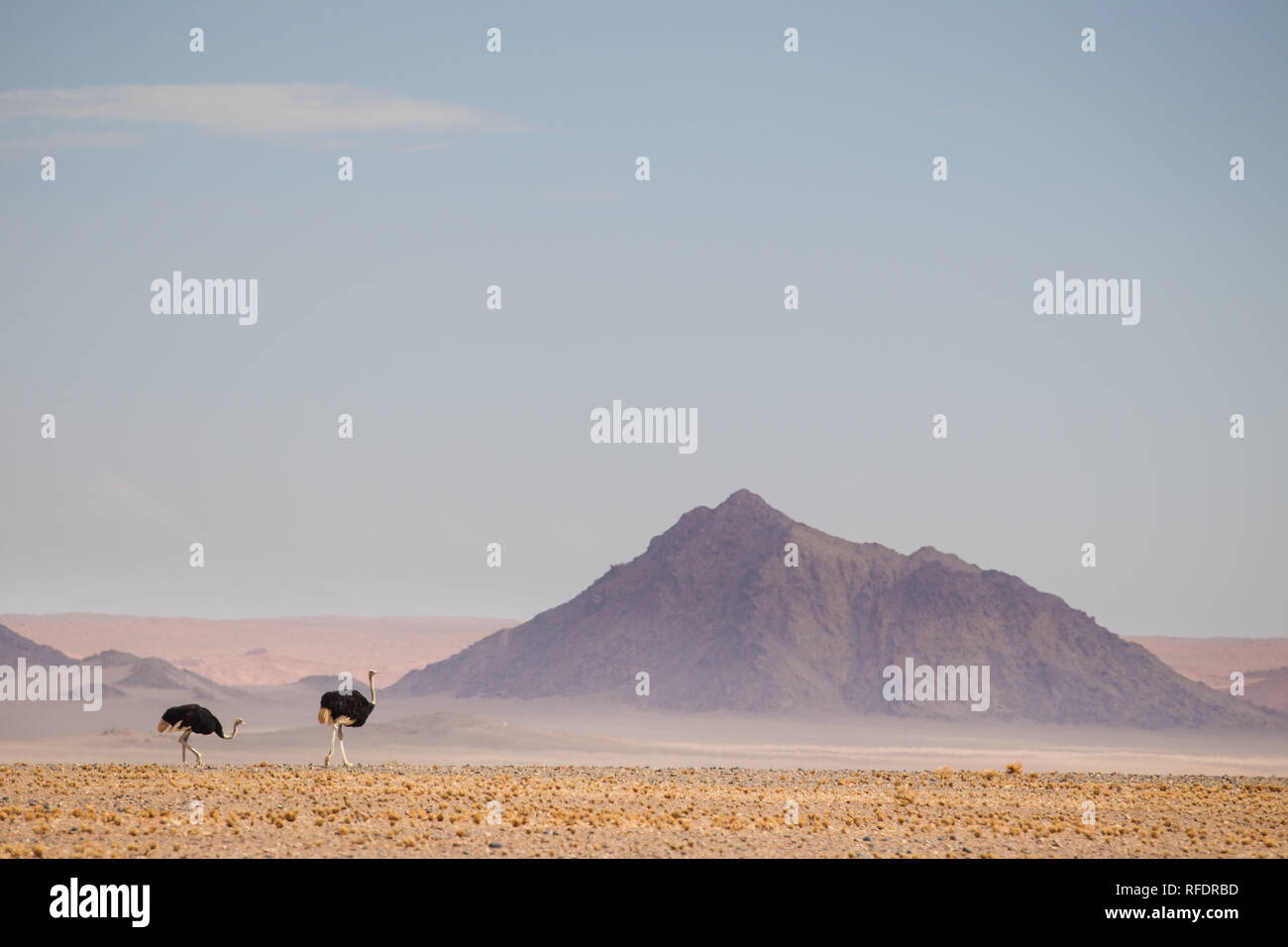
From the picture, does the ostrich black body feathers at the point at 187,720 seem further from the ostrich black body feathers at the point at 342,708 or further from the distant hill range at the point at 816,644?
the distant hill range at the point at 816,644

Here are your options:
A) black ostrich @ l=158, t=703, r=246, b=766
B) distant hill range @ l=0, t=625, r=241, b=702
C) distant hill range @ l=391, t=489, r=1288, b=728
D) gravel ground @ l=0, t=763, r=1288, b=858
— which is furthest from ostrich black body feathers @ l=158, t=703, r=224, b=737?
distant hill range @ l=391, t=489, r=1288, b=728

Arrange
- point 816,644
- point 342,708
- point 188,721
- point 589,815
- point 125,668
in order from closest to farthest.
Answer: point 589,815 < point 342,708 < point 188,721 < point 125,668 < point 816,644

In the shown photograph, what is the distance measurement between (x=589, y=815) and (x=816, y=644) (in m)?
146

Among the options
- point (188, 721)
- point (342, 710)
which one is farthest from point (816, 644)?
point (188, 721)

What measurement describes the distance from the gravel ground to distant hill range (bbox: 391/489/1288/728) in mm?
122045

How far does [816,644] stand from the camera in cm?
17562

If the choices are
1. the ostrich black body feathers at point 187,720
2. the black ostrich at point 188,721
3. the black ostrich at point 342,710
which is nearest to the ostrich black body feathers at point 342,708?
the black ostrich at point 342,710

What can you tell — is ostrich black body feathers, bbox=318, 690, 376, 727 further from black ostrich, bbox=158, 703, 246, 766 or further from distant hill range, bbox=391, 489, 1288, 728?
Answer: distant hill range, bbox=391, 489, 1288, 728

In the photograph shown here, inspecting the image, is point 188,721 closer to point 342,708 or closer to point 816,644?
point 342,708

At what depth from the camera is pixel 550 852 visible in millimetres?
27078

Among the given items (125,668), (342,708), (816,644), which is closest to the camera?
(342,708)

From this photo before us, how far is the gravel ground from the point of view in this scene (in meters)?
27.8

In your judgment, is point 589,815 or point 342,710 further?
point 342,710
